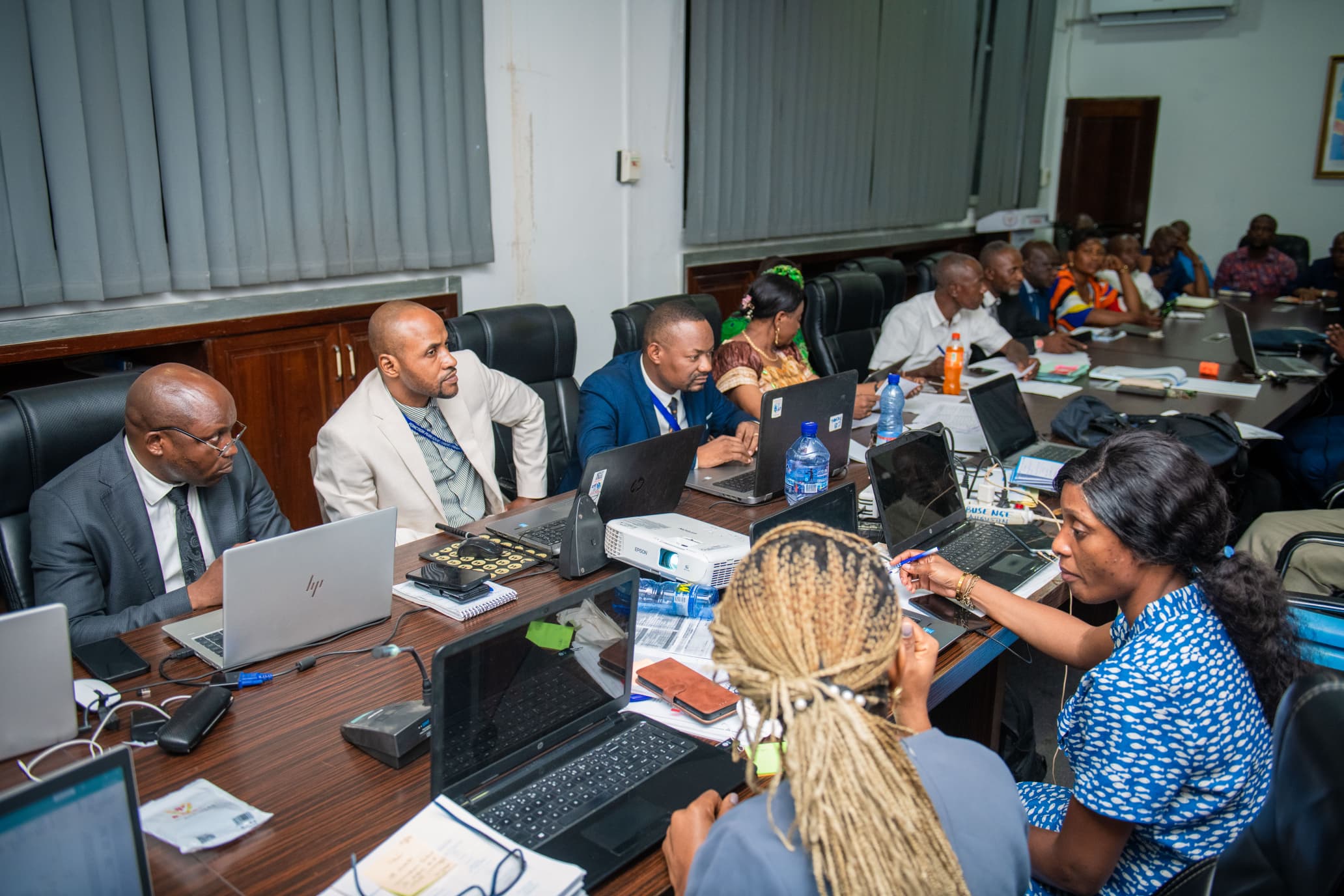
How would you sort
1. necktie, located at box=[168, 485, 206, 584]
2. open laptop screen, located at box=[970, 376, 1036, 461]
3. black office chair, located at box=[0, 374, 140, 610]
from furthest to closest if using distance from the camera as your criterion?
open laptop screen, located at box=[970, 376, 1036, 461], necktie, located at box=[168, 485, 206, 584], black office chair, located at box=[0, 374, 140, 610]

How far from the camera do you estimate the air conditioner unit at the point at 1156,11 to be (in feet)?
27.2

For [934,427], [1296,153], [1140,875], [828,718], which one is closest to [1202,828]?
[1140,875]

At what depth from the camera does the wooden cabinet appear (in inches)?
130

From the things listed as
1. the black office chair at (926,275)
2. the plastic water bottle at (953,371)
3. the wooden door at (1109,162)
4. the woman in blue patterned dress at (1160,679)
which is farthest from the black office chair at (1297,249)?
the woman in blue patterned dress at (1160,679)

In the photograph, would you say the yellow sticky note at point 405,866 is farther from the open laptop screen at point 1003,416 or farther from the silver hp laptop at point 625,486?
the open laptop screen at point 1003,416

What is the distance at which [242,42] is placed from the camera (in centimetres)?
332

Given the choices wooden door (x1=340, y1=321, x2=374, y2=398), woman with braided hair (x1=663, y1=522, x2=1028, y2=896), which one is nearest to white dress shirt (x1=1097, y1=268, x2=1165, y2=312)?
wooden door (x1=340, y1=321, x2=374, y2=398)

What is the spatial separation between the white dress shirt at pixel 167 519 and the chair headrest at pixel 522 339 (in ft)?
3.13

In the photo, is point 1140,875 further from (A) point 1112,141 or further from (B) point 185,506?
(A) point 1112,141

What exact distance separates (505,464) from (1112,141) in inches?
303

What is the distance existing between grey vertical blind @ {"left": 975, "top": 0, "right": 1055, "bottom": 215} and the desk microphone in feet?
24.0

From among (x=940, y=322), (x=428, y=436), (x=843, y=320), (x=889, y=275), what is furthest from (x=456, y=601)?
(x=889, y=275)

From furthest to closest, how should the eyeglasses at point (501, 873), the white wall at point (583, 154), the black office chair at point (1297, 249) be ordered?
the black office chair at point (1297, 249)
the white wall at point (583, 154)
the eyeglasses at point (501, 873)

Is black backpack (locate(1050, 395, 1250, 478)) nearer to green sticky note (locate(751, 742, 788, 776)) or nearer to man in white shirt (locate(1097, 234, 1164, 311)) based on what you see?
green sticky note (locate(751, 742, 788, 776))
